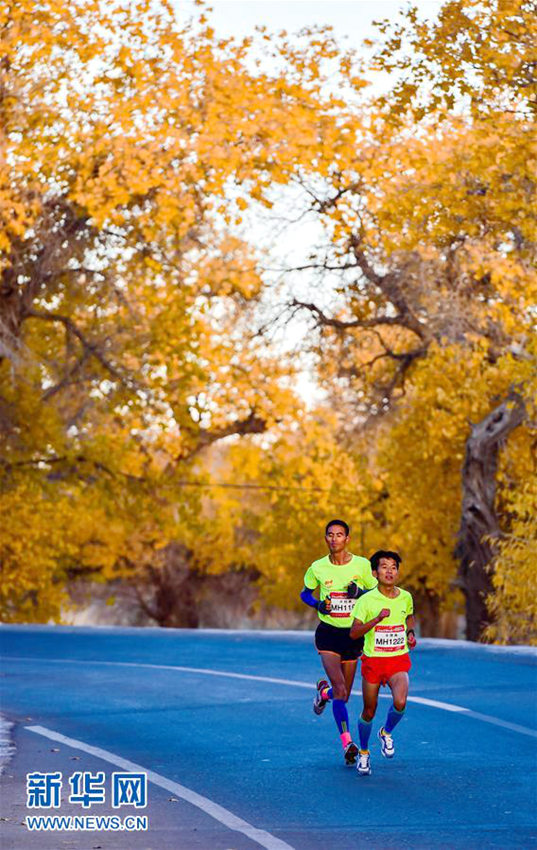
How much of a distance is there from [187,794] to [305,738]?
2717mm

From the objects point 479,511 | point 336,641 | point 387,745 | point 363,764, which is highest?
point 479,511

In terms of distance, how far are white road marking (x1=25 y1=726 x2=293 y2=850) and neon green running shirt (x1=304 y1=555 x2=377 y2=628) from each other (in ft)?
5.16

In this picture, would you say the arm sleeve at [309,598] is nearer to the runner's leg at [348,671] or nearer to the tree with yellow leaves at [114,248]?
the runner's leg at [348,671]

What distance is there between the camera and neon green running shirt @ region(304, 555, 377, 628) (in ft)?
32.5

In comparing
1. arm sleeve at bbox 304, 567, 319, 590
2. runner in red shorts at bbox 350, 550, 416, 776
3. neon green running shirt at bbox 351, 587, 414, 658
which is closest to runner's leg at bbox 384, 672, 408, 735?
runner in red shorts at bbox 350, 550, 416, 776

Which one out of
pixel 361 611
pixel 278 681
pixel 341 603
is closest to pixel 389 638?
pixel 361 611

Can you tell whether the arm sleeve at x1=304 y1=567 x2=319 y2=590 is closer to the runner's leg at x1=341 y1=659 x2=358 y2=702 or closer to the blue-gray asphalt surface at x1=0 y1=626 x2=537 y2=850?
the runner's leg at x1=341 y1=659 x2=358 y2=702

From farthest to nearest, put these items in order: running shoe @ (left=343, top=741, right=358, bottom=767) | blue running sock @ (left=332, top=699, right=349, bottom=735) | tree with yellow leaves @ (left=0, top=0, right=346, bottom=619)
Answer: tree with yellow leaves @ (left=0, top=0, right=346, bottom=619) < blue running sock @ (left=332, top=699, right=349, bottom=735) < running shoe @ (left=343, top=741, right=358, bottom=767)

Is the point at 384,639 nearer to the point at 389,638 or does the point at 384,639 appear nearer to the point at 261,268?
the point at 389,638

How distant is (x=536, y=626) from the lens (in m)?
22.6

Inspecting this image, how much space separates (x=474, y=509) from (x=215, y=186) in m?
7.85

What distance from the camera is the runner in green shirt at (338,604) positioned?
982cm

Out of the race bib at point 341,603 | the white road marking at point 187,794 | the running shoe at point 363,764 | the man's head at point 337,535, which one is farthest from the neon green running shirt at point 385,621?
the white road marking at point 187,794

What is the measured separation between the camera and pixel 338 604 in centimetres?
991
